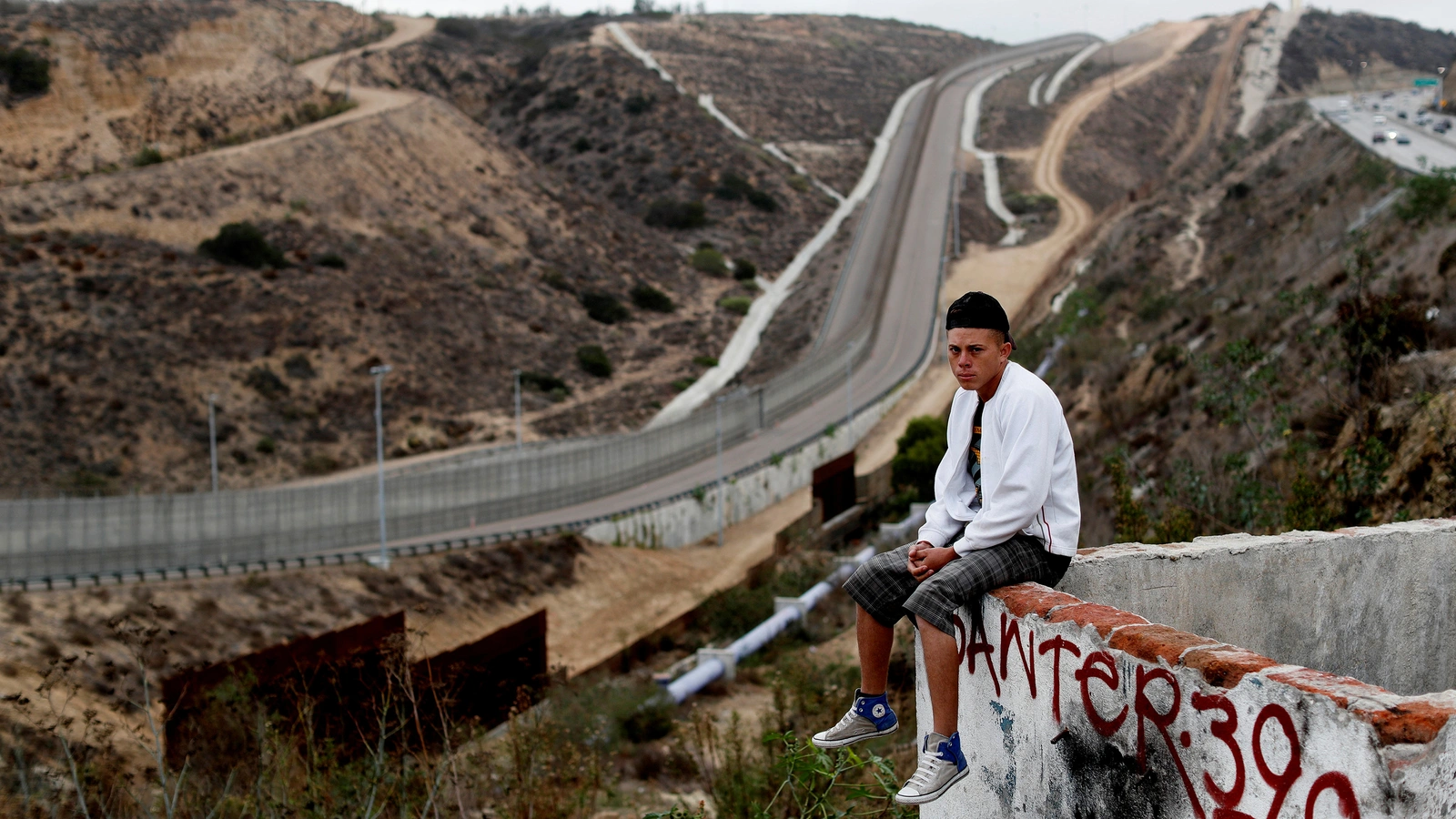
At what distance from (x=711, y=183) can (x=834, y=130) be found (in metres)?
21.8

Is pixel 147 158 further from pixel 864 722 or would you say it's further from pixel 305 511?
pixel 864 722

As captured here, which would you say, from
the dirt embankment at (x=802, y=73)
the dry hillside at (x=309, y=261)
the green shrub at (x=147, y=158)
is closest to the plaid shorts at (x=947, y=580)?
the dry hillside at (x=309, y=261)

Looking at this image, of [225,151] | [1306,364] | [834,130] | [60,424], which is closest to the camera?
[1306,364]

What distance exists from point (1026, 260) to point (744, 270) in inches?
745

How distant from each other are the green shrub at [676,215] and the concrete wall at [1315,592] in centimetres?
8212

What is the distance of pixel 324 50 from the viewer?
3927 inches

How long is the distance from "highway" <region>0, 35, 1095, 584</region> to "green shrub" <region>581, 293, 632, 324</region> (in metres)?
12.3

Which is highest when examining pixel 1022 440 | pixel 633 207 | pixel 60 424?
pixel 1022 440

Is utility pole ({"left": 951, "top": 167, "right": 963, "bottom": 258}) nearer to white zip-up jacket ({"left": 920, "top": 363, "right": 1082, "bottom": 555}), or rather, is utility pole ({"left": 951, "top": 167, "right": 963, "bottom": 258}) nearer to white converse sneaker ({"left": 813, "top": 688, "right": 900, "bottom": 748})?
white zip-up jacket ({"left": 920, "top": 363, "right": 1082, "bottom": 555})

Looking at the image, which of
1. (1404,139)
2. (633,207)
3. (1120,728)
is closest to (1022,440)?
(1120,728)

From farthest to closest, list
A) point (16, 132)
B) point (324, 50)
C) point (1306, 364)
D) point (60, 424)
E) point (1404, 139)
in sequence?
point (324, 50), point (16, 132), point (1404, 139), point (60, 424), point (1306, 364)

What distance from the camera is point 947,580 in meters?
5.09

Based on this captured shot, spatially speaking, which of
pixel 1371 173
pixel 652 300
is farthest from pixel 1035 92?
pixel 1371 173

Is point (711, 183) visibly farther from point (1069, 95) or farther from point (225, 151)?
point (1069, 95)
